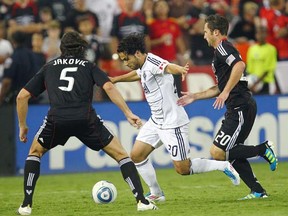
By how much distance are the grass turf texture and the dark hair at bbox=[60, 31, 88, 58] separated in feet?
5.88

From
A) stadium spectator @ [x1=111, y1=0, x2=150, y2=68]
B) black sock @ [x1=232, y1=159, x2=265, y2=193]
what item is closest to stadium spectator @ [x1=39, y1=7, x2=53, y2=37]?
stadium spectator @ [x1=111, y1=0, x2=150, y2=68]

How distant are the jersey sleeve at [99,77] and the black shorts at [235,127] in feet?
5.92

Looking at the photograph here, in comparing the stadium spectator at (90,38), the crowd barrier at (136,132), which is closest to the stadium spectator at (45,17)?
the stadium spectator at (90,38)

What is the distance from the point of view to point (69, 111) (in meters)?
10.0

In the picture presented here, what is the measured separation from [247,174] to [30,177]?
270cm

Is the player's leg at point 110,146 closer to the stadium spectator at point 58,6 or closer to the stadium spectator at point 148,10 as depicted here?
the stadium spectator at point 148,10

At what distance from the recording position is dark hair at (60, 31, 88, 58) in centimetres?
1004

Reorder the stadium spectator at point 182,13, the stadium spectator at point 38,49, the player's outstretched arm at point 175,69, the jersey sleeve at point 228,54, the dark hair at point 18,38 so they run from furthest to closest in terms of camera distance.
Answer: the stadium spectator at point 182,13, the stadium spectator at point 38,49, the dark hair at point 18,38, the jersey sleeve at point 228,54, the player's outstretched arm at point 175,69

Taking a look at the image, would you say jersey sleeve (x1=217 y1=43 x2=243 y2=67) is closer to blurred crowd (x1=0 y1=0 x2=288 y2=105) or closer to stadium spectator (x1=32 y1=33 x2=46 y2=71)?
stadium spectator (x1=32 y1=33 x2=46 y2=71)

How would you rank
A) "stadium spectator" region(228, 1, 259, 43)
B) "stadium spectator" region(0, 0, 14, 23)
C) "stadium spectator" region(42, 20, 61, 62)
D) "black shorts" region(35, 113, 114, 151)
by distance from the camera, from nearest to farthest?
1. "black shorts" region(35, 113, 114, 151)
2. "stadium spectator" region(42, 20, 61, 62)
3. "stadium spectator" region(0, 0, 14, 23)
4. "stadium spectator" region(228, 1, 259, 43)

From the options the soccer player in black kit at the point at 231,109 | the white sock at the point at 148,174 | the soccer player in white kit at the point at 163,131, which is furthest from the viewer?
the white sock at the point at 148,174

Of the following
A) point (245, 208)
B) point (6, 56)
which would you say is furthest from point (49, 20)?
point (245, 208)

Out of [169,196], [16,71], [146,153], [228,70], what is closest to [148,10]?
[16,71]

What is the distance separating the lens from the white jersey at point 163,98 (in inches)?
431
